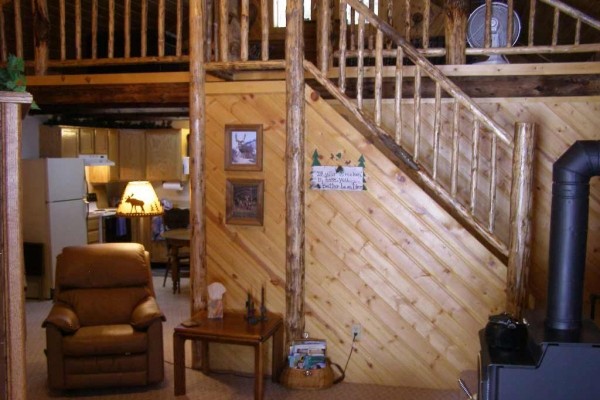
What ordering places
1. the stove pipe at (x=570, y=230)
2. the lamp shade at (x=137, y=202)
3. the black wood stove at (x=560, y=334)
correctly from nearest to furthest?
the black wood stove at (x=560, y=334)
the stove pipe at (x=570, y=230)
the lamp shade at (x=137, y=202)

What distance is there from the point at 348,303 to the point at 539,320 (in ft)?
5.84

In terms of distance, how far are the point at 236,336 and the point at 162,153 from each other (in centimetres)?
578

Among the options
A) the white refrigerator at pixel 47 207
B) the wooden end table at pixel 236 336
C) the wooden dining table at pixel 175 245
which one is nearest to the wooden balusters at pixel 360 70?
the wooden end table at pixel 236 336

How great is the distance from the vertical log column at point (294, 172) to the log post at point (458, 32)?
50.4 inches

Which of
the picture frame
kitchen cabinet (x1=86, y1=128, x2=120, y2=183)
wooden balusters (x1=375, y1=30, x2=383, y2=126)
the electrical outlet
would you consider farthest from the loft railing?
the electrical outlet

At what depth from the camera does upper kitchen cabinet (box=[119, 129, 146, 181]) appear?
380 inches

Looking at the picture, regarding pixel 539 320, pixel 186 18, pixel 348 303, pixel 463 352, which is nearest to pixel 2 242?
pixel 539 320

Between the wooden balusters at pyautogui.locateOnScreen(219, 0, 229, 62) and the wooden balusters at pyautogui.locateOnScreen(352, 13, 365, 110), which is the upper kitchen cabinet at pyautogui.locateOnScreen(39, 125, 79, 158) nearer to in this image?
the wooden balusters at pyautogui.locateOnScreen(219, 0, 229, 62)

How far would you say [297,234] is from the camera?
4977 millimetres

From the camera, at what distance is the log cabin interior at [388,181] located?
187 inches

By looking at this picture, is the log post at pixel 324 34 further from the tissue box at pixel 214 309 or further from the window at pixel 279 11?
the window at pixel 279 11

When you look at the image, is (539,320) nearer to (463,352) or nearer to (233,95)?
(463,352)

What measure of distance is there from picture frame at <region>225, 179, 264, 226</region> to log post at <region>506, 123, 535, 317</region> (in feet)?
6.24

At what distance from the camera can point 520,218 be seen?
444 centimetres
